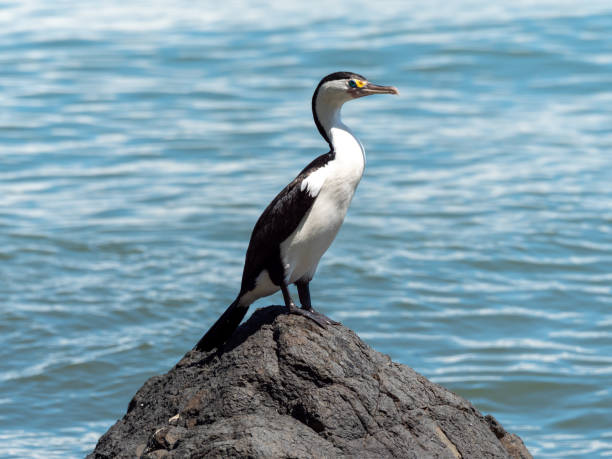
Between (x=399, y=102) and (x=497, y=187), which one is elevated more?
(x=399, y=102)

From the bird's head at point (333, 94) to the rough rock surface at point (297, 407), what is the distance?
109 centimetres

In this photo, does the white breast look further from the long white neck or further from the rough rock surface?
the rough rock surface

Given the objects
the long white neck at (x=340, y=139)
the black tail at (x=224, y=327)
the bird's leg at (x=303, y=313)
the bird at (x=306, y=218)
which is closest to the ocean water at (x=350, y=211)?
the black tail at (x=224, y=327)

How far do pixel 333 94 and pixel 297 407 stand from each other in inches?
68.6

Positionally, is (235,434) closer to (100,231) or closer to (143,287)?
(143,287)

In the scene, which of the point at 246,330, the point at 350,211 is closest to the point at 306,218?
the point at 246,330

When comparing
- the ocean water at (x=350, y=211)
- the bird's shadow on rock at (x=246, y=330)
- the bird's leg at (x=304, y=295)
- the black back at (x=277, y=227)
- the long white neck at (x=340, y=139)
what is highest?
the ocean water at (x=350, y=211)

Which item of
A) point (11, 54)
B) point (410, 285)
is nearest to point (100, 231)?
point (410, 285)

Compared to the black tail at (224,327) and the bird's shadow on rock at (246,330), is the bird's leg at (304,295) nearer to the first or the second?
the bird's shadow on rock at (246,330)

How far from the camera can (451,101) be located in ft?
59.9

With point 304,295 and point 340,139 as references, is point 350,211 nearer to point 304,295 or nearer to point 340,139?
point 304,295

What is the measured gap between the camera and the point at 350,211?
13398 millimetres

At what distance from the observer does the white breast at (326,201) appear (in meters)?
5.33

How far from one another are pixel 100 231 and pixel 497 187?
18.1 ft
